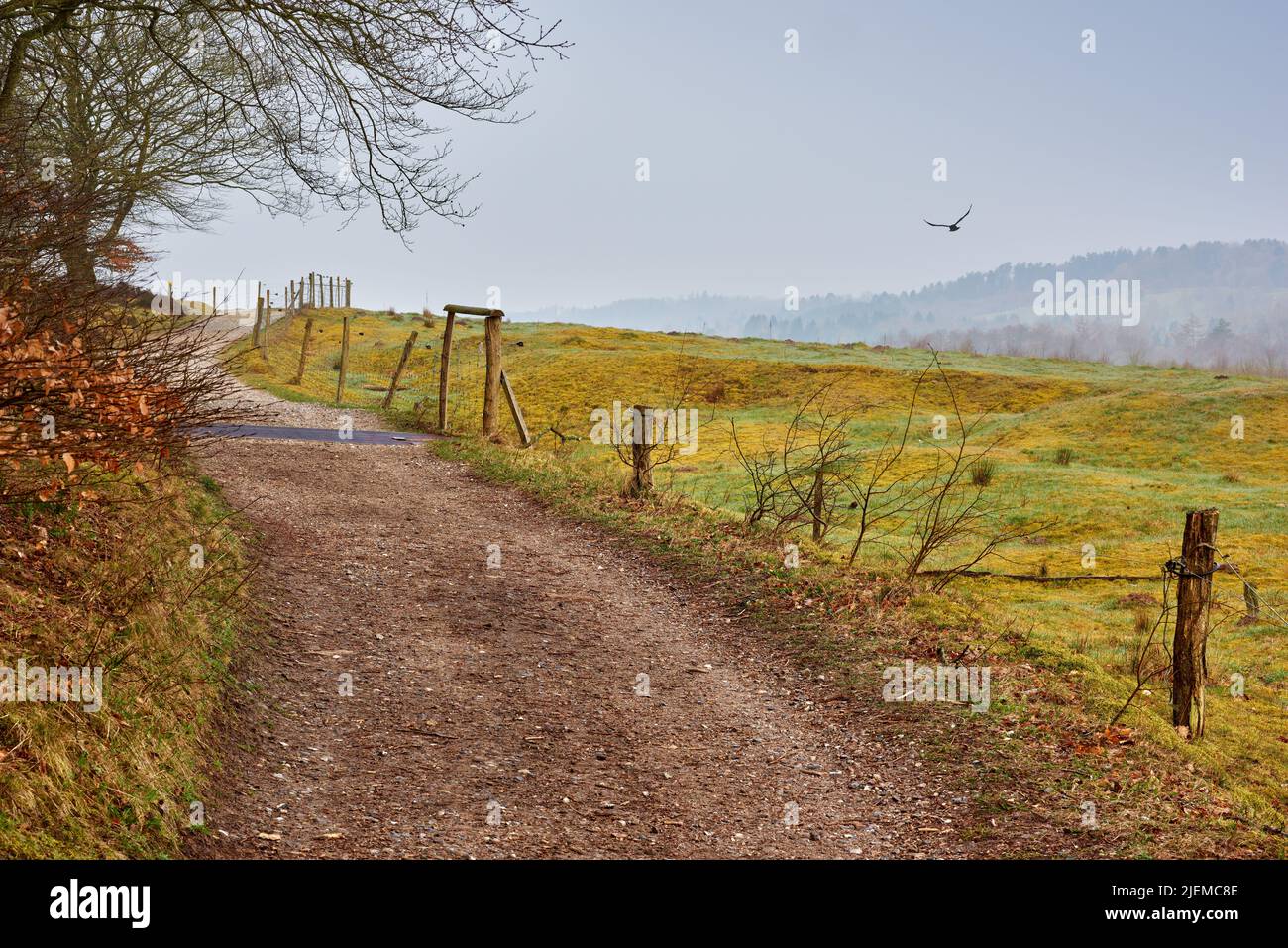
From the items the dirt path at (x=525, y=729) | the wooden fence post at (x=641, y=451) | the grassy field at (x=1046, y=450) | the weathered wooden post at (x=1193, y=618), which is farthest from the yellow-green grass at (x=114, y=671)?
the weathered wooden post at (x=1193, y=618)

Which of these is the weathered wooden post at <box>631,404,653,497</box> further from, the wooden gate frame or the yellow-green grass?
the yellow-green grass

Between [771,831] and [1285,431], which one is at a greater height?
[1285,431]

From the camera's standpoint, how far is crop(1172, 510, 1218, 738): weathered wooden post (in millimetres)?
7910

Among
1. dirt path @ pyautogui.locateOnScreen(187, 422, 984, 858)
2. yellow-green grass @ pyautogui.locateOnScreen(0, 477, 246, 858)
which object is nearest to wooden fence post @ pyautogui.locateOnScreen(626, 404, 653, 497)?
dirt path @ pyautogui.locateOnScreen(187, 422, 984, 858)

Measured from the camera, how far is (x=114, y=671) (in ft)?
17.8

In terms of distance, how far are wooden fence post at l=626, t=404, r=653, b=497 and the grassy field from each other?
94cm

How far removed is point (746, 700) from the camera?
7480 mm

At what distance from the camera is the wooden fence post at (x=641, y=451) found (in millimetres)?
12914

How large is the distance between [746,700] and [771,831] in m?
1.91

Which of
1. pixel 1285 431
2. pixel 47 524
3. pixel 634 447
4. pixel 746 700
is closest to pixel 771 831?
pixel 746 700

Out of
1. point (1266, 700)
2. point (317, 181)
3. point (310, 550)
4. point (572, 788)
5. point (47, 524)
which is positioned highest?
point (317, 181)
